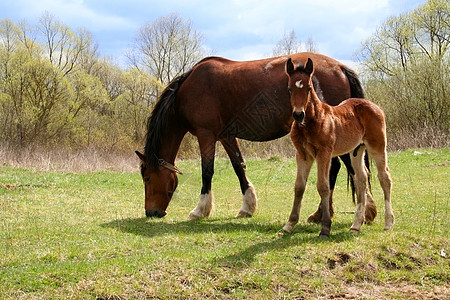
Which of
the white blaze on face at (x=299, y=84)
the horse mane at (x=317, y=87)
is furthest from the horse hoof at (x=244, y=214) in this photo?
the white blaze on face at (x=299, y=84)

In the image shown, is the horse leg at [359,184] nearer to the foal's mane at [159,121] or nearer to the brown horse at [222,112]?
the brown horse at [222,112]

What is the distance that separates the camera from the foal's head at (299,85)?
491 cm

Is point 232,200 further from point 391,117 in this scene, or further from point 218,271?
point 391,117

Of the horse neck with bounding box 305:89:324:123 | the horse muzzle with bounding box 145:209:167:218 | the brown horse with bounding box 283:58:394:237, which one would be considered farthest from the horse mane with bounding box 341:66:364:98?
the horse muzzle with bounding box 145:209:167:218

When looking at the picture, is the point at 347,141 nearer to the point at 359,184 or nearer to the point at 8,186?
the point at 359,184

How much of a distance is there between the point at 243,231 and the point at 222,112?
219 cm

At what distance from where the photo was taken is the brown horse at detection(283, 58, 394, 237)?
504 centimetres

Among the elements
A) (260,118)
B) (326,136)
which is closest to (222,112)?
(260,118)

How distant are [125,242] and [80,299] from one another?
1.73 meters

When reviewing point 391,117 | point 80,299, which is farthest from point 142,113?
point 80,299

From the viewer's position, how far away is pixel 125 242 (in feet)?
18.6

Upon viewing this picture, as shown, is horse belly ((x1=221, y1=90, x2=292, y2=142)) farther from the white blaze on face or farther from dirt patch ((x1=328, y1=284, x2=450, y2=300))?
dirt patch ((x1=328, y1=284, x2=450, y2=300))

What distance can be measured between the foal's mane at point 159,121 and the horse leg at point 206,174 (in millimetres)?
785

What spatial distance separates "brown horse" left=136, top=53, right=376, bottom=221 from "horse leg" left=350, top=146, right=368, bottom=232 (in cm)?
42
